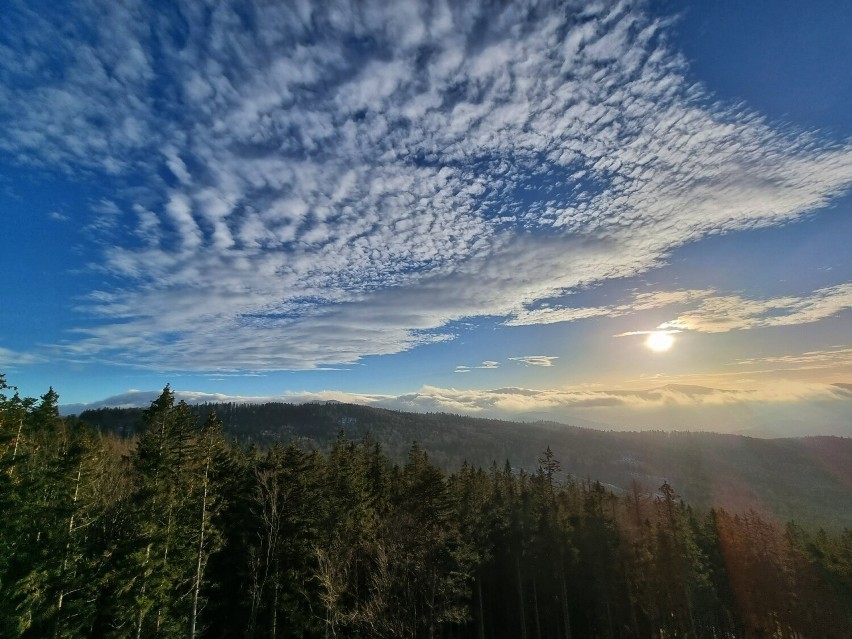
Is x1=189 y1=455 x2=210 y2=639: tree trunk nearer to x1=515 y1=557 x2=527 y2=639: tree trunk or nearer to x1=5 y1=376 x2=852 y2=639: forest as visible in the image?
x1=5 y1=376 x2=852 y2=639: forest

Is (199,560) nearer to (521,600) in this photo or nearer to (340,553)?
(340,553)

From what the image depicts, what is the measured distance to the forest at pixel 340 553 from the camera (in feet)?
77.1

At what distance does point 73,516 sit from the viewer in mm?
24109

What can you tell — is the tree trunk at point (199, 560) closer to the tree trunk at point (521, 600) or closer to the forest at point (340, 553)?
the forest at point (340, 553)

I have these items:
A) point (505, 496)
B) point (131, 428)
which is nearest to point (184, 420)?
point (505, 496)

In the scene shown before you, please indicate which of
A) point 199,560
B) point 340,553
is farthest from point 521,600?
point 199,560

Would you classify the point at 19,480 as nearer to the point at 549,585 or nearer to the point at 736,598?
the point at 549,585

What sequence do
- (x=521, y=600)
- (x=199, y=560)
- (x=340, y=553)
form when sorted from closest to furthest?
(x=199, y=560), (x=340, y=553), (x=521, y=600)

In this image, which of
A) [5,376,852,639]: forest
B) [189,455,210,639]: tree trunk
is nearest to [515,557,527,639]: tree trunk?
[5,376,852,639]: forest

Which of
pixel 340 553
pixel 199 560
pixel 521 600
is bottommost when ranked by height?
pixel 521 600

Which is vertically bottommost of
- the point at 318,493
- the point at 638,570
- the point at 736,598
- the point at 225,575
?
the point at 736,598

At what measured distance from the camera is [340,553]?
94.3 ft

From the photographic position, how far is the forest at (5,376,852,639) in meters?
23.5

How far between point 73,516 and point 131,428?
193 m
